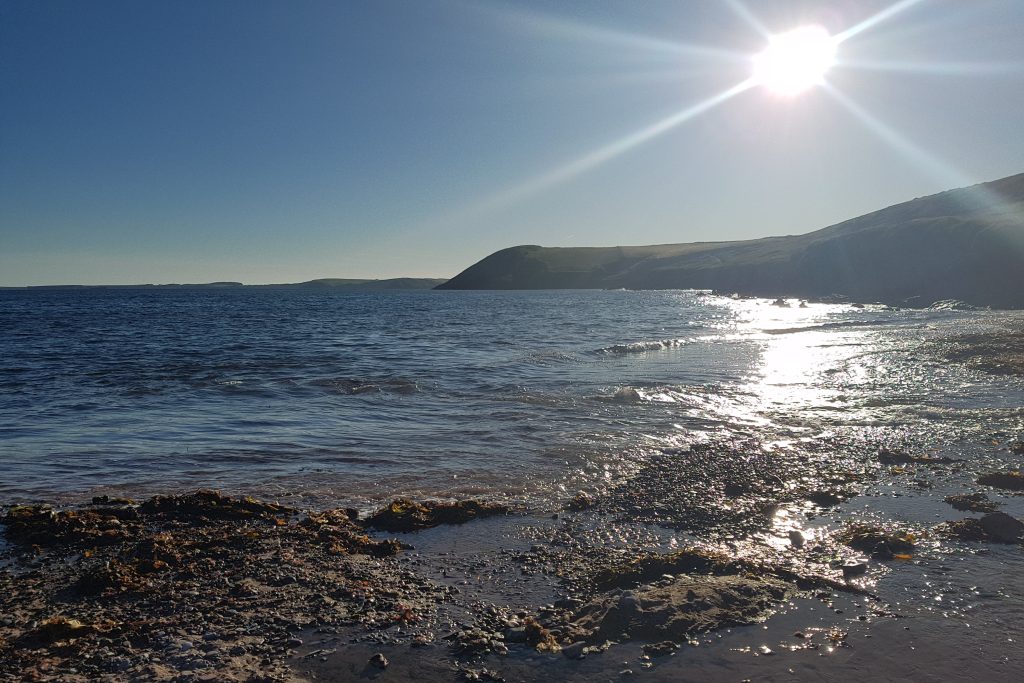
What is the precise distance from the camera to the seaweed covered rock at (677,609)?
550cm

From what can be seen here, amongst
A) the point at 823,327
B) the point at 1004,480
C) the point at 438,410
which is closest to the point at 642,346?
the point at 823,327

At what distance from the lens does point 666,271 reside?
584 feet

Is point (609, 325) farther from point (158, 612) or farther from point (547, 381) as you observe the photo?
point (158, 612)

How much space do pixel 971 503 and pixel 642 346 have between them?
2529cm

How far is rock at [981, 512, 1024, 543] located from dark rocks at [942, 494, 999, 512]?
75 cm

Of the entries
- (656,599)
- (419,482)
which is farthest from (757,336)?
(656,599)

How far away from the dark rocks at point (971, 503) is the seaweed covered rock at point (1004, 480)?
885mm

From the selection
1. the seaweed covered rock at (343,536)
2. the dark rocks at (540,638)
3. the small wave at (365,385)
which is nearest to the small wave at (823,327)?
the small wave at (365,385)

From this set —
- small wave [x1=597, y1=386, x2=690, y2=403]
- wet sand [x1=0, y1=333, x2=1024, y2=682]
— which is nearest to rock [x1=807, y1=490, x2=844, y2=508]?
wet sand [x1=0, y1=333, x2=1024, y2=682]

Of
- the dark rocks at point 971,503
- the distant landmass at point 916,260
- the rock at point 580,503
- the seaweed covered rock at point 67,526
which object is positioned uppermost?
the distant landmass at point 916,260

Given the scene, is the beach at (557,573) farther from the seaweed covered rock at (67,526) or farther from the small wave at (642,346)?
the small wave at (642,346)

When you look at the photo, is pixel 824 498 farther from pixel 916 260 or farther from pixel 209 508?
pixel 916 260

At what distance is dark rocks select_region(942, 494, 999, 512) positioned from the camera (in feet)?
27.7

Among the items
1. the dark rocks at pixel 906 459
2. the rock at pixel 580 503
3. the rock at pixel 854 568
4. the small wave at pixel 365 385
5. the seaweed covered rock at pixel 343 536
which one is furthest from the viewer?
the small wave at pixel 365 385
